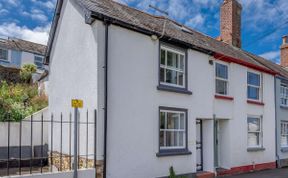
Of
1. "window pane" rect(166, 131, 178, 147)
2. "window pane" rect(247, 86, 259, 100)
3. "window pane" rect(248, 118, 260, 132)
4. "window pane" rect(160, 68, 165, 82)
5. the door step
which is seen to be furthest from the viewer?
"window pane" rect(247, 86, 259, 100)

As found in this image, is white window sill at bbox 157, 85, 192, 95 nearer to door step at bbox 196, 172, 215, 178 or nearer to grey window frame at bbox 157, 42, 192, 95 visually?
grey window frame at bbox 157, 42, 192, 95

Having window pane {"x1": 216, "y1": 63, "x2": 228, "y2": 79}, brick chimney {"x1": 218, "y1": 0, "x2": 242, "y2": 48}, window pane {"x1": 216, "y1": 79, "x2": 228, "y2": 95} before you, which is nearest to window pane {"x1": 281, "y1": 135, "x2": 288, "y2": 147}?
brick chimney {"x1": 218, "y1": 0, "x2": 242, "y2": 48}

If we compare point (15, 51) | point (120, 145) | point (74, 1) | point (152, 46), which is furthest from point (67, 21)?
point (15, 51)

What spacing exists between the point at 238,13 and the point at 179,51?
9153 millimetres

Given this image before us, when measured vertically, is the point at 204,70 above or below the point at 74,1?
below

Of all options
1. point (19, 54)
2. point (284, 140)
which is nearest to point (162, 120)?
point (284, 140)

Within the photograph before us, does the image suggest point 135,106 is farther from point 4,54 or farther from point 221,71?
point 4,54

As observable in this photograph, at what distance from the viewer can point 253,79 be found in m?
15.5

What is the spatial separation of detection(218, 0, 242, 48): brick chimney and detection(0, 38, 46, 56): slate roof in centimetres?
1949

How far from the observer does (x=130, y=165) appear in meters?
9.27

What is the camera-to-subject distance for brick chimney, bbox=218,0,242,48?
59.5 feet

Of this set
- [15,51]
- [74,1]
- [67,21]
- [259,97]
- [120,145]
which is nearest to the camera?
[120,145]

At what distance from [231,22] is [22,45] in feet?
78.4

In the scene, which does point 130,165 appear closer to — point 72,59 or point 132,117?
point 132,117
